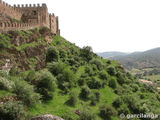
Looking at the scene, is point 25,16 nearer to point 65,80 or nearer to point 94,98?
point 65,80

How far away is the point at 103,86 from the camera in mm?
38438

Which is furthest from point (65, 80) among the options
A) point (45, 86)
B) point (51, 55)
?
point (51, 55)

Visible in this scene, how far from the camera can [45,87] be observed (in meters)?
22.4

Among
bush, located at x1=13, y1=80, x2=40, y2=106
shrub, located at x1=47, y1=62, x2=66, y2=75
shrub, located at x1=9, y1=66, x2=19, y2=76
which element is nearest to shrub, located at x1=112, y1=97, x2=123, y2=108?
shrub, located at x1=47, y1=62, x2=66, y2=75

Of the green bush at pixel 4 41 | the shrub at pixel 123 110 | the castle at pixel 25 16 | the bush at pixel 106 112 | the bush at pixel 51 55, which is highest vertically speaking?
the castle at pixel 25 16

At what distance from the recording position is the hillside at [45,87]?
17.5 m

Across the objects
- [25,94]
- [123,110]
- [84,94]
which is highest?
[25,94]

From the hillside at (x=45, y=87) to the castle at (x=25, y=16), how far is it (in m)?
2.04

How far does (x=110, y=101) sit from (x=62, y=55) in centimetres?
1942

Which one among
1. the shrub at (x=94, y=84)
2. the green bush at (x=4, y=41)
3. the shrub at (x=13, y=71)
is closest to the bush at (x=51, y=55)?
the green bush at (x=4, y=41)

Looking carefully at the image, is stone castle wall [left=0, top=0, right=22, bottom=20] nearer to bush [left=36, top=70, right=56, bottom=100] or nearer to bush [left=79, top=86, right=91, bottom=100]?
bush [left=36, top=70, right=56, bottom=100]

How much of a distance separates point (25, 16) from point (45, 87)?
31492 millimetres

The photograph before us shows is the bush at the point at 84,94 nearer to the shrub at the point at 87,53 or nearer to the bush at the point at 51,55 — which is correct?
the bush at the point at 51,55

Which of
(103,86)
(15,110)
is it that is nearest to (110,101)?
(103,86)
